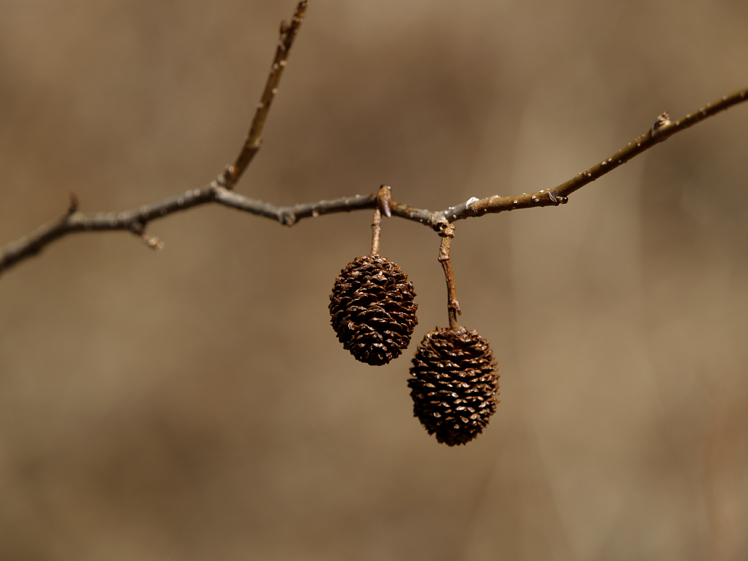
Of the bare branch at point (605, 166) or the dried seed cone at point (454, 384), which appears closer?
the bare branch at point (605, 166)

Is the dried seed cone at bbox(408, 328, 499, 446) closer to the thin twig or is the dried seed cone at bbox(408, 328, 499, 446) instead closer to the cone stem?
the cone stem

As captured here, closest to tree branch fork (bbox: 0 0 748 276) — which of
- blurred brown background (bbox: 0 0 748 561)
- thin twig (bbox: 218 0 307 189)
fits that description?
thin twig (bbox: 218 0 307 189)

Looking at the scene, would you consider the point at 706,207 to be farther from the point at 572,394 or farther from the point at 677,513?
the point at 677,513

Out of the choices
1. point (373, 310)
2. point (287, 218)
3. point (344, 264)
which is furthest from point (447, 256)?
point (344, 264)

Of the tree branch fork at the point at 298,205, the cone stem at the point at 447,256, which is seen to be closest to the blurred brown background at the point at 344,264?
the tree branch fork at the point at 298,205

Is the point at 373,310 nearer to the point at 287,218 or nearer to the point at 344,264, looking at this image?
the point at 287,218

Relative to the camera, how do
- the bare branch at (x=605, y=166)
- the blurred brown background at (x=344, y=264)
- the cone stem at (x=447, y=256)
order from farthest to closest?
the blurred brown background at (x=344, y=264) → the cone stem at (x=447, y=256) → the bare branch at (x=605, y=166)

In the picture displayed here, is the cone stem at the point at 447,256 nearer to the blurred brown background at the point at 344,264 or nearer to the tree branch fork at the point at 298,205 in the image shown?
the tree branch fork at the point at 298,205
